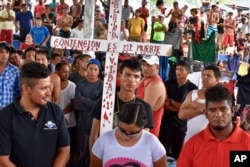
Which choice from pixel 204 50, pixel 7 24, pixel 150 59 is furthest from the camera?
pixel 7 24

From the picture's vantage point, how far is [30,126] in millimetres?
3852

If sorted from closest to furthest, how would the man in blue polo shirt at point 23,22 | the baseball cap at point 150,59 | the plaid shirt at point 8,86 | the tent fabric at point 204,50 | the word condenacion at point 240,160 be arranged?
the word condenacion at point 240,160
the baseball cap at point 150,59
the plaid shirt at point 8,86
the tent fabric at point 204,50
the man in blue polo shirt at point 23,22

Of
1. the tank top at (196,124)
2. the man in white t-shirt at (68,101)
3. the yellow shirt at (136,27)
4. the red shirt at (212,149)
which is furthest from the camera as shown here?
the yellow shirt at (136,27)

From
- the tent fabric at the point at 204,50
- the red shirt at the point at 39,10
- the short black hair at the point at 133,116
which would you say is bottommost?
the short black hair at the point at 133,116

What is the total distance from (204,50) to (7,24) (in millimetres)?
6084

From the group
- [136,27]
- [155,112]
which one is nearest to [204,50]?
[136,27]

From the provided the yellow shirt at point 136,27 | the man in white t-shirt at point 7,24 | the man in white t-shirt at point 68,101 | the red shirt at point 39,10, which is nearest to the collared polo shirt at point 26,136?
the man in white t-shirt at point 68,101

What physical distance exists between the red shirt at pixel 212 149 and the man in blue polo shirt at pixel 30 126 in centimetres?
99

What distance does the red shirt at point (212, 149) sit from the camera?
11.7 feet

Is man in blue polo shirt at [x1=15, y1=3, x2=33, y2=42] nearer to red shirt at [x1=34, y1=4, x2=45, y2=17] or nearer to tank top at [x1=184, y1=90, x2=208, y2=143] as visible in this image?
red shirt at [x1=34, y1=4, x2=45, y2=17]

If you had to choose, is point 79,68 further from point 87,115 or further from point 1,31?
point 1,31

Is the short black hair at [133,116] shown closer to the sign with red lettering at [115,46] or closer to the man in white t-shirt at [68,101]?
the sign with red lettering at [115,46]

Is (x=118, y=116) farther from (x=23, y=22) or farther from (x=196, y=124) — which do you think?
(x=23, y=22)

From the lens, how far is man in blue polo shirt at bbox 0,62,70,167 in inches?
151
